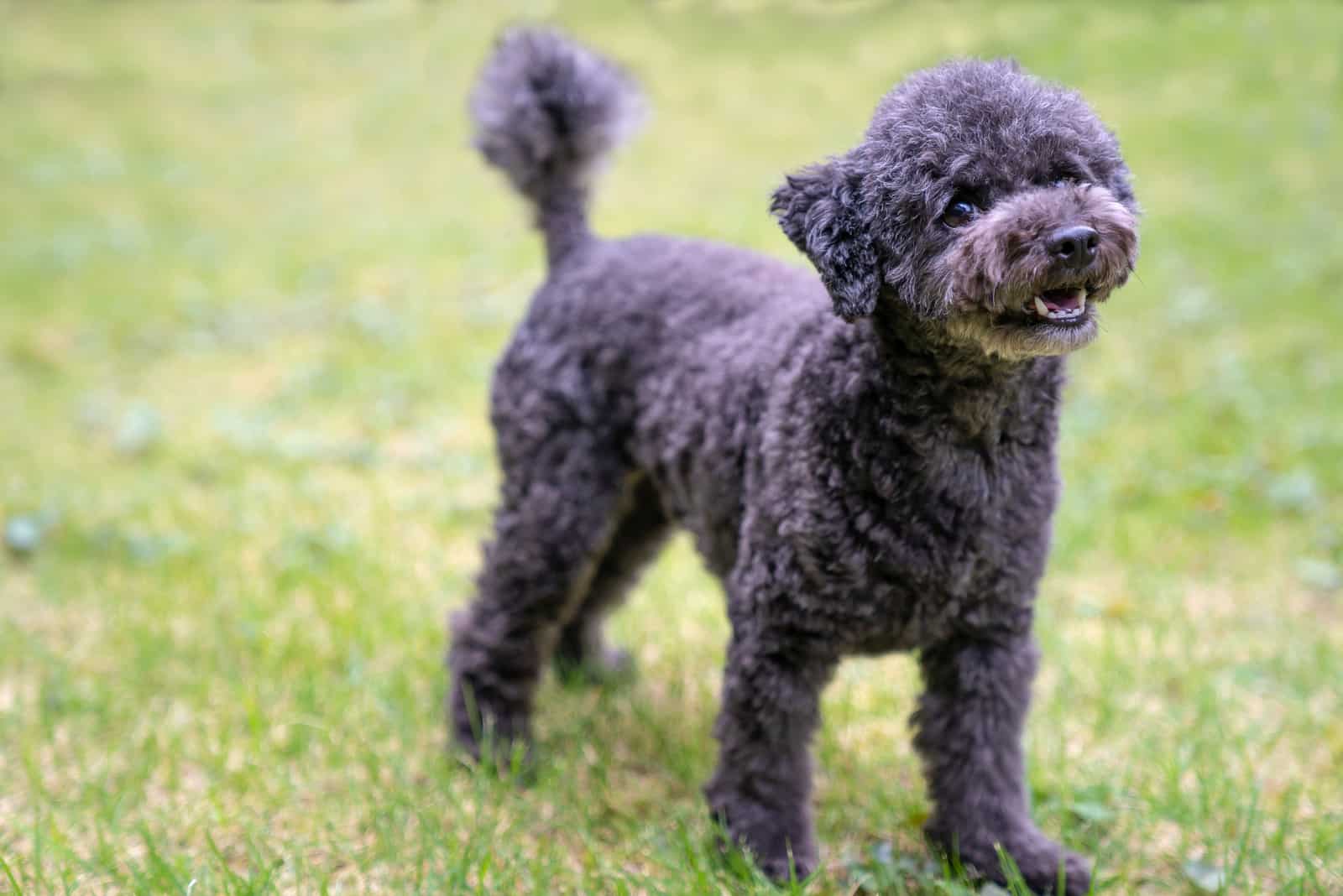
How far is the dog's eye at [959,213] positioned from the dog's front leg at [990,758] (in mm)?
1002

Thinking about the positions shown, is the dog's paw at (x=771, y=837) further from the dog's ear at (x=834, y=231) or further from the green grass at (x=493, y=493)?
the dog's ear at (x=834, y=231)

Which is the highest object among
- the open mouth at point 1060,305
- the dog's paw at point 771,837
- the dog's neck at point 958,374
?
the open mouth at point 1060,305

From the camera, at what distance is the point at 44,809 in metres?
2.96

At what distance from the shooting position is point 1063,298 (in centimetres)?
227

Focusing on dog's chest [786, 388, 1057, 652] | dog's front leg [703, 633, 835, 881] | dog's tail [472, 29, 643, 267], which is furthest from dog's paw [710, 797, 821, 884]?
dog's tail [472, 29, 643, 267]

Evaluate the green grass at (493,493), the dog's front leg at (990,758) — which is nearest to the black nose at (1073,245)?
the dog's front leg at (990,758)

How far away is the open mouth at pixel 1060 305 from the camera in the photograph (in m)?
2.21

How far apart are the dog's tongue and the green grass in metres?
1.25

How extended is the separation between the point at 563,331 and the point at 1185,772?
2.15 m

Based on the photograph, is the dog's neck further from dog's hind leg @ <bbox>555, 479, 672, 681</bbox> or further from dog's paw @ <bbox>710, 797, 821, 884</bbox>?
dog's hind leg @ <bbox>555, 479, 672, 681</bbox>

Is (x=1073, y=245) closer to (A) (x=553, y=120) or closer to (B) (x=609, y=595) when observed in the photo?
(A) (x=553, y=120)

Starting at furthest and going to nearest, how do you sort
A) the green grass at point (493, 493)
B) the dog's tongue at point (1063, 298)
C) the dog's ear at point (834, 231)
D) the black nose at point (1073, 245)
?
the green grass at point (493, 493) < the dog's ear at point (834, 231) < the dog's tongue at point (1063, 298) < the black nose at point (1073, 245)

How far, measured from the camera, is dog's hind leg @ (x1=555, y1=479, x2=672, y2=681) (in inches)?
151

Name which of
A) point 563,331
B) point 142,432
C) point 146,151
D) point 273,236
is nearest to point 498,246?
point 273,236
